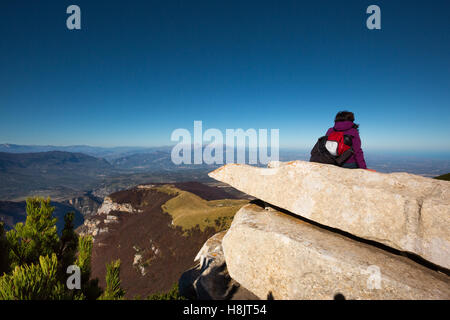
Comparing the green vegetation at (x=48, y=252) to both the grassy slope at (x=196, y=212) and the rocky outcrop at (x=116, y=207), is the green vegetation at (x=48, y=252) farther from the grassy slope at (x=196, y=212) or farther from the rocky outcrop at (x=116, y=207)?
the rocky outcrop at (x=116, y=207)

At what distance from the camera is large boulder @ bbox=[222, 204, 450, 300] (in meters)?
5.70

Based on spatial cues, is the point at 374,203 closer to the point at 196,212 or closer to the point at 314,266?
the point at 314,266

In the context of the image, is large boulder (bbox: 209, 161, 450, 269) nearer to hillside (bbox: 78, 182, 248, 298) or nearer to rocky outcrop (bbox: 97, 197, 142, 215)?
hillside (bbox: 78, 182, 248, 298)

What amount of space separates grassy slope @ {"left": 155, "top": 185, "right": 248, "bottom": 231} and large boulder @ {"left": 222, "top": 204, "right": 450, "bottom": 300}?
84.8 metres

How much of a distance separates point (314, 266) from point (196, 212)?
123 metres

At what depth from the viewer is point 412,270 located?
6.07m

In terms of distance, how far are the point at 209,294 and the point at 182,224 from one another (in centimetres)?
11282

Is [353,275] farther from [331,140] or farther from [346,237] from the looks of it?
[331,140]

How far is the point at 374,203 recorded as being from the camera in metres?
7.00

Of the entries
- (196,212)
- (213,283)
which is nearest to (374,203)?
(213,283)

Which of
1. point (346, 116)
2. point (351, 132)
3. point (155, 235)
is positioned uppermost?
point (346, 116)

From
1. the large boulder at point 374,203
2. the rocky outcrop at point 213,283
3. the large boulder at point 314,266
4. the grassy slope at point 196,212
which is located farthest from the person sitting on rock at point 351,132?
the grassy slope at point 196,212

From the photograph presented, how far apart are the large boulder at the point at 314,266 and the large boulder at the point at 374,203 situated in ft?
2.28
